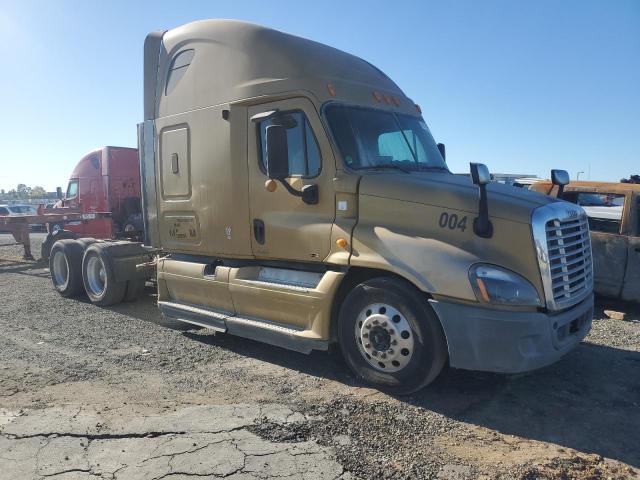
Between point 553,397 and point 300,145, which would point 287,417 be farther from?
point 300,145

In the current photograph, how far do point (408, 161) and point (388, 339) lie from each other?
1913 mm

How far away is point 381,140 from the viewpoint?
5.27 meters

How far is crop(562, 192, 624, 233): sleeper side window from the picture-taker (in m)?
7.44

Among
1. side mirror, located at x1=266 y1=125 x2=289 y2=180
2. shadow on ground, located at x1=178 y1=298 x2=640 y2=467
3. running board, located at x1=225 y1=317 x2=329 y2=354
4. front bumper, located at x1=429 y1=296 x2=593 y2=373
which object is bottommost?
shadow on ground, located at x1=178 y1=298 x2=640 y2=467

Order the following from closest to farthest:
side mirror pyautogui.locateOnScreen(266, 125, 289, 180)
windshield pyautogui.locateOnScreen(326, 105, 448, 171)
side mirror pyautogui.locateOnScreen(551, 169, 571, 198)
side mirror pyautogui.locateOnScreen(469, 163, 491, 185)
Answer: side mirror pyautogui.locateOnScreen(469, 163, 491, 185) < side mirror pyautogui.locateOnScreen(266, 125, 289, 180) < windshield pyautogui.locateOnScreen(326, 105, 448, 171) < side mirror pyautogui.locateOnScreen(551, 169, 571, 198)

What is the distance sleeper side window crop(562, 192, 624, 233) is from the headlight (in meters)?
4.21

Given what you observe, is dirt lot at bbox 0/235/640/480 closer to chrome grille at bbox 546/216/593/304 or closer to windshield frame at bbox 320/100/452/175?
chrome grille at bbox 546/216/593/304

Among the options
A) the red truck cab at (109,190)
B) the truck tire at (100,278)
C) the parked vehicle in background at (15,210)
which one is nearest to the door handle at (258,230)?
the truck tire at (100,278)

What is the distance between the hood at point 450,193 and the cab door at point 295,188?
1.60 ft

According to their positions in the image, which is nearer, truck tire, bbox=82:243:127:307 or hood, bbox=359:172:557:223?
hood, bbox=359:172:557:223

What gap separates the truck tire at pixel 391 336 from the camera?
428cm

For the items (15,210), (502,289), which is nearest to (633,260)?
(502,289)

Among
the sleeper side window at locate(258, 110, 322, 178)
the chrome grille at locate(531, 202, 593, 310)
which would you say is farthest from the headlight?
the sleeper side window at locate(258, 110, 322, 178)

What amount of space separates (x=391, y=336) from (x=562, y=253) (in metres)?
1.60
